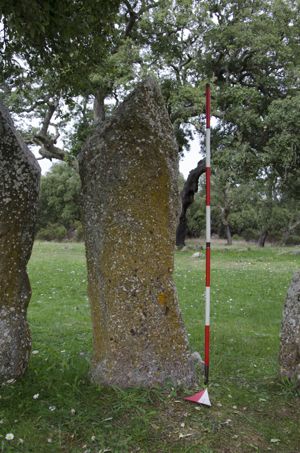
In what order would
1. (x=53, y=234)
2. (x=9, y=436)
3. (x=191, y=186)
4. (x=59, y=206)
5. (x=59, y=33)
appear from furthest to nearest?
(x=59, y=206), (x=53, y=234), (x=191, y=186), (x=59, y=33), (x=9, y=436)

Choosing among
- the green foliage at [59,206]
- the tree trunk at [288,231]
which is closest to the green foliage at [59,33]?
the green foliage at [59,206]

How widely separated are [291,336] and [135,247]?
80.3 inches

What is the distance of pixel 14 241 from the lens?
5195 millimetres

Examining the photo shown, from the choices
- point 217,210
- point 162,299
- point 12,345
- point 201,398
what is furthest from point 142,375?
point 217,210

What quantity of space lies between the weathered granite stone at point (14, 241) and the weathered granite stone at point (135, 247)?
71cm

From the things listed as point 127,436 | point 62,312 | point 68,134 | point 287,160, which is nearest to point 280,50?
point 287,160

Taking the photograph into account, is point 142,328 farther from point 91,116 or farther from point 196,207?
point 196,207

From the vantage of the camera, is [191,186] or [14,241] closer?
[14,241]

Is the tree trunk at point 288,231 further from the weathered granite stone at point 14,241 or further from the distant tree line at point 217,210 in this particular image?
the weathered granite stone at point 14,241

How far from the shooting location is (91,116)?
88.7ft

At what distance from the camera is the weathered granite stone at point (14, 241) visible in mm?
5105

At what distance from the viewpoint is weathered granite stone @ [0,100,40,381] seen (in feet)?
16.8

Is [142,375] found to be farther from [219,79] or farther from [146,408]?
[219,79]

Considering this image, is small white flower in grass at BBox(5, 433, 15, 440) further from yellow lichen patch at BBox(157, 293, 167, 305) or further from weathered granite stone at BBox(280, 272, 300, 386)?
weathered granite stone at BBox(280, 272, 300, 386)
